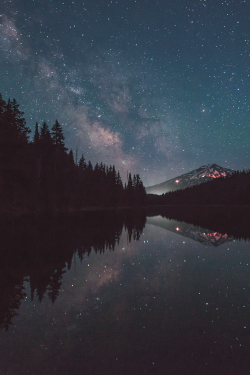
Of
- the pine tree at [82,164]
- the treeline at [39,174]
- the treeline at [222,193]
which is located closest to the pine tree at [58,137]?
the treeline at [39,174]

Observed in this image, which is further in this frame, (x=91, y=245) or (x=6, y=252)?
(x=91, y=245)

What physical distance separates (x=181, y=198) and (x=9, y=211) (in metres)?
153

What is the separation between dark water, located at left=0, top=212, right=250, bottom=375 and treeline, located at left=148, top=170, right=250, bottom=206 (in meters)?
134

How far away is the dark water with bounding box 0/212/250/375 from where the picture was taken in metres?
3.16

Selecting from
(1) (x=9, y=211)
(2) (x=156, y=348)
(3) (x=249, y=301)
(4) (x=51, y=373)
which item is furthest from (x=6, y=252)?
(1) (x=9, y=211)

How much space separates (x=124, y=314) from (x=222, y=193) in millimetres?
155426

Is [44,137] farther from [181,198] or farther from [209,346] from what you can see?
[181,198]

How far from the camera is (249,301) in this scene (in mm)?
5102

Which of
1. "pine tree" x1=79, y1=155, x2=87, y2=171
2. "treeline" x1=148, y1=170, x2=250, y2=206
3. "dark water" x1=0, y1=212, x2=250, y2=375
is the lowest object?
"dark water" x1=0, y1=212, x2=250, y2=375

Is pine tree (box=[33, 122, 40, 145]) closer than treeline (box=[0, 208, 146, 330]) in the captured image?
No

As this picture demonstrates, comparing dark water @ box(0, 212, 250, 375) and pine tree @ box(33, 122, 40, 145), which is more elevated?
pine tree @ box(33, 122, 40, 145)

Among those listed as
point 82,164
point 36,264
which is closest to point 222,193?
point 82,164

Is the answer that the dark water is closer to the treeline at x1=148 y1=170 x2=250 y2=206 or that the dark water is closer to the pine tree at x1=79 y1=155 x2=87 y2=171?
the pine tree at x1=79 y1=155 x2=87 y2=171

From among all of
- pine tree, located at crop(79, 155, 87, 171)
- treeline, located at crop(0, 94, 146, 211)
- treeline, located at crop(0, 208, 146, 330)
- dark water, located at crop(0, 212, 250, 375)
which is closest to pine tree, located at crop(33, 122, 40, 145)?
treeline, located at crop(0, 94, 146, 211)
